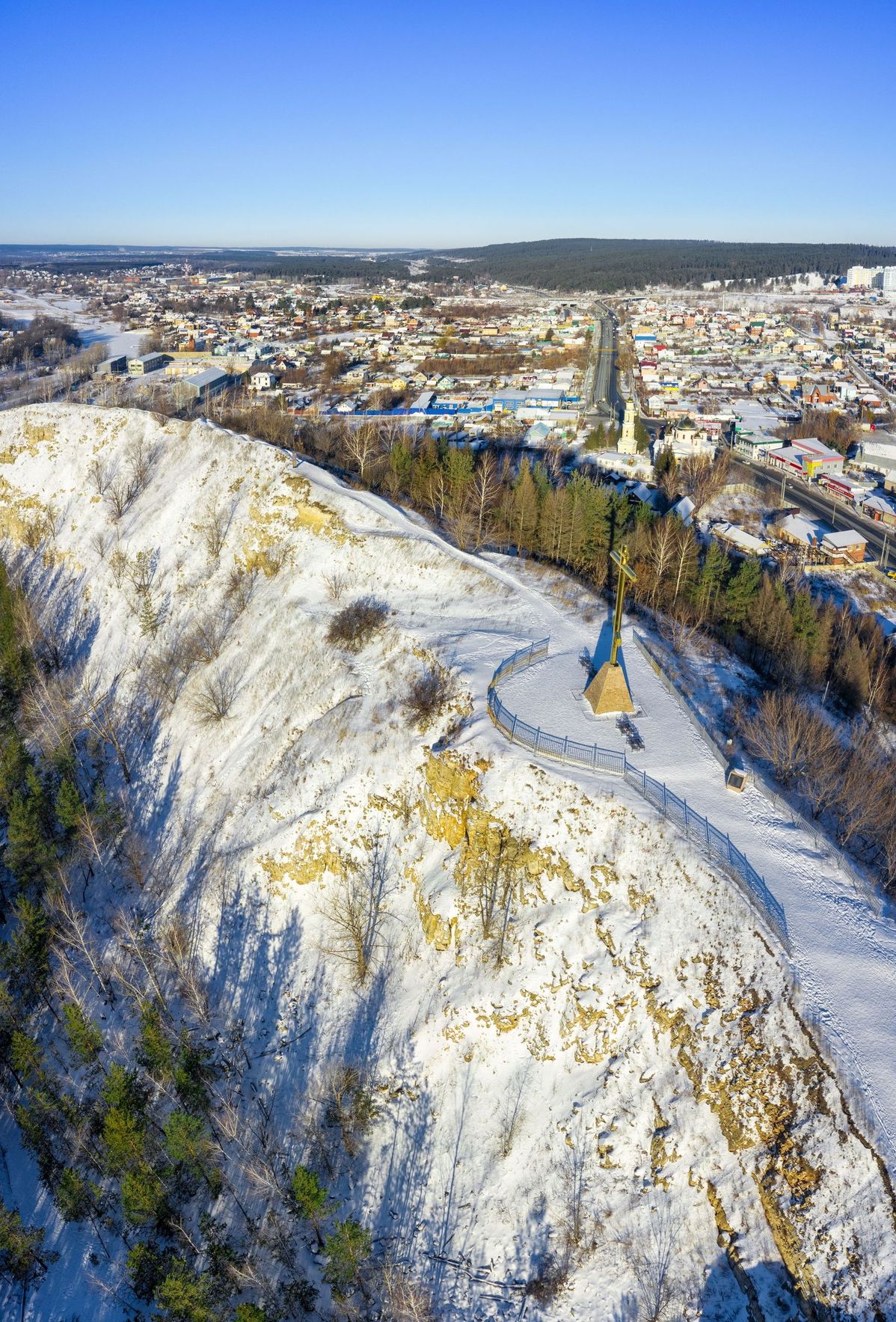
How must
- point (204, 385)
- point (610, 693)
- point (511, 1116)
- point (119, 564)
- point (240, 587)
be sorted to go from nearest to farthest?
point (511, 1116) → point (610, 693) → point (240, 587) → point (119, 564) → point (204, 385)

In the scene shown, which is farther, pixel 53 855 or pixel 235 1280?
pixel 53 855

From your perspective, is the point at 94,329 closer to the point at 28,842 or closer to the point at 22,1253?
the point at 28,842

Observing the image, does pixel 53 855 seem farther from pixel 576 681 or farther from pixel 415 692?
pixel 576 681

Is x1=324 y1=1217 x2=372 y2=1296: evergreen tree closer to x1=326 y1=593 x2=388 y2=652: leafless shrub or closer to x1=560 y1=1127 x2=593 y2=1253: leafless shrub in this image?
x1=560 y1=1127 x2=593 y2=1253: leafless shrub

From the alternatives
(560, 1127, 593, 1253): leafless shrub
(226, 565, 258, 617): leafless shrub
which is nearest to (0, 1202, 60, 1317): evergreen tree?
(560, 1127, 593, 1253): leafless shrub

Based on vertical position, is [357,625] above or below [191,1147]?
above

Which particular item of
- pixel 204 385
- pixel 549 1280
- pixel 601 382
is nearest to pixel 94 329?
pixel 204 385

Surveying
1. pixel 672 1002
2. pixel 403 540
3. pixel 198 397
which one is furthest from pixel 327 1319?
pixel 198 397
